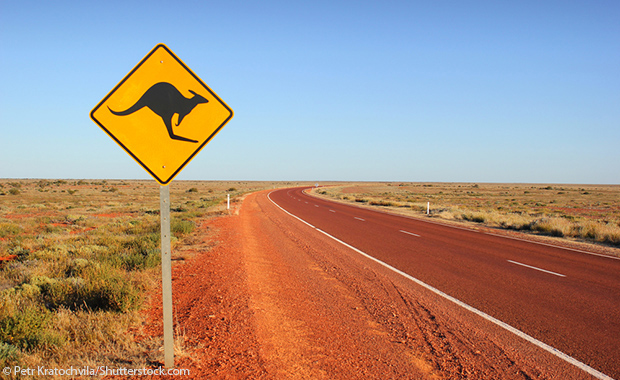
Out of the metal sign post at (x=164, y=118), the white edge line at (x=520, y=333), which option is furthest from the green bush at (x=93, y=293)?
the white edge line at (x=520, y=333)

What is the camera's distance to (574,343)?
4.31 m

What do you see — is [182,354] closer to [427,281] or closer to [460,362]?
[460,362]

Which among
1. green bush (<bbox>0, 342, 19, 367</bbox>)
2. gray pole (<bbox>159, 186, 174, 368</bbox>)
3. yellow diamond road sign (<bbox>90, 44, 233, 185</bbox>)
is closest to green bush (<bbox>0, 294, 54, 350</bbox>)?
green bush (<bbox>0, 342, 19, 367</bbox>)

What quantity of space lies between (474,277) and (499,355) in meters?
3.87

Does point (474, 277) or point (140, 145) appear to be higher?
point (140, 145)

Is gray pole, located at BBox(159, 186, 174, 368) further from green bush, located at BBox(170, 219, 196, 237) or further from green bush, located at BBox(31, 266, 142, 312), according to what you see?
green bush, located at BBox(170, 219, 196, 237)

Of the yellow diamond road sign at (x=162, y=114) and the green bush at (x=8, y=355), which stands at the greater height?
the yellow diamond road sign at (x=162, y=114)

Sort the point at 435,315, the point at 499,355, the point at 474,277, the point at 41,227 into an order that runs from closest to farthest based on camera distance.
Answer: the point at 499,355
the point at 435,315
the point at 474,277
the point at 41,227

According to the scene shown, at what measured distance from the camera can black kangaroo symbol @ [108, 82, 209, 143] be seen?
3148mm

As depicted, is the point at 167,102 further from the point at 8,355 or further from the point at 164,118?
the point at 8,355

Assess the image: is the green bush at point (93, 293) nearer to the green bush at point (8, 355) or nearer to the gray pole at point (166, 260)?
the green bush at point (8, 355)

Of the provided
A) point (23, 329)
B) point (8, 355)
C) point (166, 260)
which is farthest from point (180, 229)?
point (166, 260)

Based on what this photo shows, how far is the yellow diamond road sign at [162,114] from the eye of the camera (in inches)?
119

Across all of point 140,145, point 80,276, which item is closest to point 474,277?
point 140,145
